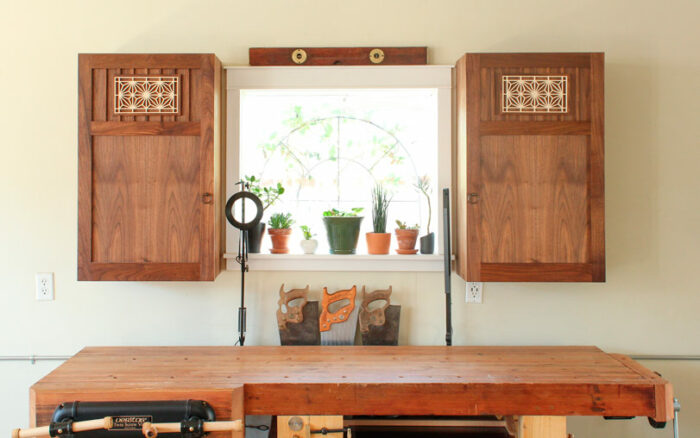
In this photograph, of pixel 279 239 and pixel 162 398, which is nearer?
pixel 162 398

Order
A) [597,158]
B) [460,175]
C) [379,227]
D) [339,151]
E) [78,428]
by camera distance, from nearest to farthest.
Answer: [78,428] < [597,158] < [460,175] < [379,227] < [339,151]

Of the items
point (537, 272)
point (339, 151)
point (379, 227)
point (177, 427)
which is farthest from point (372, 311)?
point (177, 427)

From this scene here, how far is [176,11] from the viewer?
2.11 meters

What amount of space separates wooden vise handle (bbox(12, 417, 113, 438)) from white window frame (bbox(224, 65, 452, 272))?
818 mm

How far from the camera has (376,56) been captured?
6.83 ft

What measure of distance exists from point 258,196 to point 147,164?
1.54ft

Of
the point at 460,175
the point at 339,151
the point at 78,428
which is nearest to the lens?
the point at 78,428

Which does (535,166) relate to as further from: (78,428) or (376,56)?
(78,428)

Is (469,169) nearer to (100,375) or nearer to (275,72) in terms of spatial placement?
(275,72)

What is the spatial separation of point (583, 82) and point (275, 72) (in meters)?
1.24

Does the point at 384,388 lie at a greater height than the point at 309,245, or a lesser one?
lesser

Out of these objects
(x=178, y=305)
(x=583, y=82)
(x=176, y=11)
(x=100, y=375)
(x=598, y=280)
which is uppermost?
(x=176, y=11)

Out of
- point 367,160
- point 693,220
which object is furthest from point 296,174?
point 693,220

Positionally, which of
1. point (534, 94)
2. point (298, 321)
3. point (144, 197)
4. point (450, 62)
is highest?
point (450, 62)
